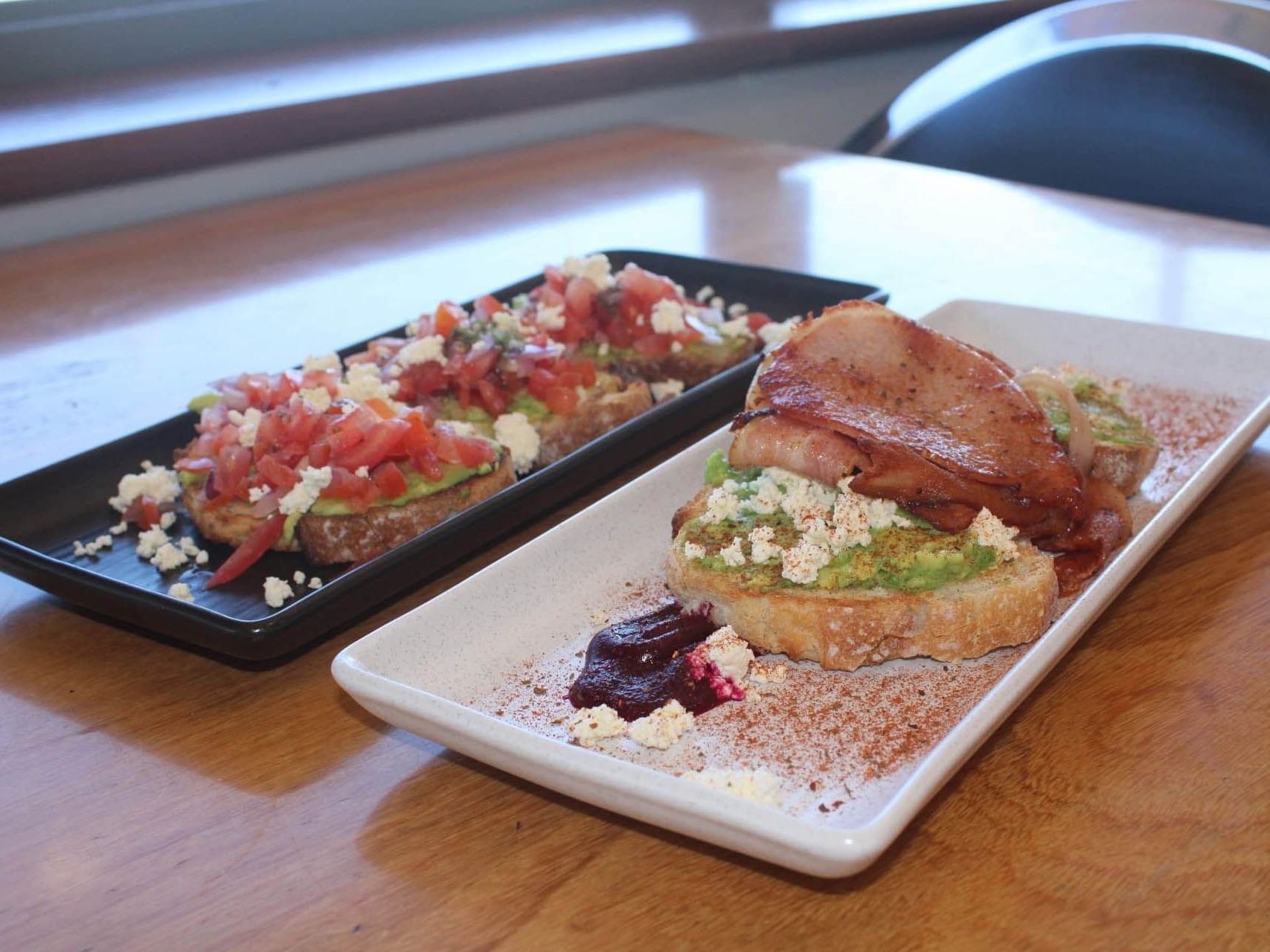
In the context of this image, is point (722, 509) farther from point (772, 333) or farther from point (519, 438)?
point (772, 333)

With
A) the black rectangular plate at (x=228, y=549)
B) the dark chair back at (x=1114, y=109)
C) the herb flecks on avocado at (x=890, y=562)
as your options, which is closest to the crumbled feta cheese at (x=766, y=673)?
the herb flecks on avocado at (x=890, y=562)

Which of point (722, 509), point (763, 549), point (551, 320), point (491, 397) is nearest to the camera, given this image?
point (763, 549)

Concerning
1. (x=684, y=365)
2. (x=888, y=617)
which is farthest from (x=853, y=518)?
(x=684, y=365)

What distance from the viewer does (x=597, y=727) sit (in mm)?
1690

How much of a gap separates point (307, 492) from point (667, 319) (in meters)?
1.04

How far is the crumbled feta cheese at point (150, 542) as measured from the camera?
2.28 metres

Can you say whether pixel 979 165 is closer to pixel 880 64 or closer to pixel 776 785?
pixel 880 64

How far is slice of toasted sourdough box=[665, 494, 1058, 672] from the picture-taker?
6.04 feet

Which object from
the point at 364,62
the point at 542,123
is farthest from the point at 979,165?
the point at 364,62

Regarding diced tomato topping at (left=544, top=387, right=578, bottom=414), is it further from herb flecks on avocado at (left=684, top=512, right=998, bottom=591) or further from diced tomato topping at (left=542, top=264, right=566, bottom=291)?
herb flecks on avocado at (left=684, top=512, right=998, bottom=591)

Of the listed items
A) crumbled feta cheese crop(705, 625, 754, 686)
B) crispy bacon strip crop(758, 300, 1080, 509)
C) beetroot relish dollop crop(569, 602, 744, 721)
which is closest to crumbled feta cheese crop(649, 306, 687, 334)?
crispy bacon strip crop(758, 300, 1080, 509)

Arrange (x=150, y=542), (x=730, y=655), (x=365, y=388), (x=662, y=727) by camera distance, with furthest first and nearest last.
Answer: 1. (x=365, y=388)
2. (x=150, y=542)
3. (x=730, y=655)
4. (x=662, y=727)

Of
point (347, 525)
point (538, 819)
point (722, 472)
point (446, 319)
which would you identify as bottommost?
point (538, 819)

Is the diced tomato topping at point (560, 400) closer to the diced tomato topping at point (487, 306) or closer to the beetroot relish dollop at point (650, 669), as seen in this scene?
the diced tomato topping at point (487, 306)
